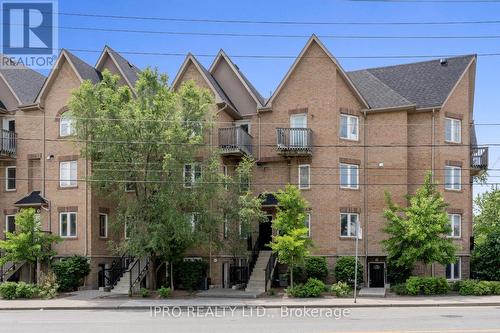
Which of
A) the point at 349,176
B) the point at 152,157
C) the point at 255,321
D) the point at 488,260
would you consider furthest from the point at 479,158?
the point at 255,321

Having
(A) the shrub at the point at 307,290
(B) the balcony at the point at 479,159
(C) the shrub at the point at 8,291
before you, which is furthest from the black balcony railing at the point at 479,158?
(C) the shrub at the point at 8,291

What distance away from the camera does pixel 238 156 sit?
32.8m

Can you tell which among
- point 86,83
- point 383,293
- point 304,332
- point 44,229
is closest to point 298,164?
point 383,293

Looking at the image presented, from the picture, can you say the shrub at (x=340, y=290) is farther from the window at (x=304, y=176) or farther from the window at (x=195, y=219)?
the window at (x=195, y=219)

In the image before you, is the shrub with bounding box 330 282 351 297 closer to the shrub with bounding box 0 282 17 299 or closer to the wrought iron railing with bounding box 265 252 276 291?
the wrought iron railing with bounding box 265 252 276 291

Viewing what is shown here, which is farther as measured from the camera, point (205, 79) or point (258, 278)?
point (205, 79)

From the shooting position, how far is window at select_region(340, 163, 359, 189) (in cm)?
3291

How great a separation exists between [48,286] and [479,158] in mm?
25814

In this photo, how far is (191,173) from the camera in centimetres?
2803

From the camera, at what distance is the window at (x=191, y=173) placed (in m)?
27.7

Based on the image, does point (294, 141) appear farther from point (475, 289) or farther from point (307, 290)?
point (475, 289)

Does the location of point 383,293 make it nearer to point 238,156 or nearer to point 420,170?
point 420,170

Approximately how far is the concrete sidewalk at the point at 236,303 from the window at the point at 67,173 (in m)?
7.80

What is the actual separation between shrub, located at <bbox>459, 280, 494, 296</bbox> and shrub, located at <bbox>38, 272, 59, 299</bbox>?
2059cm
